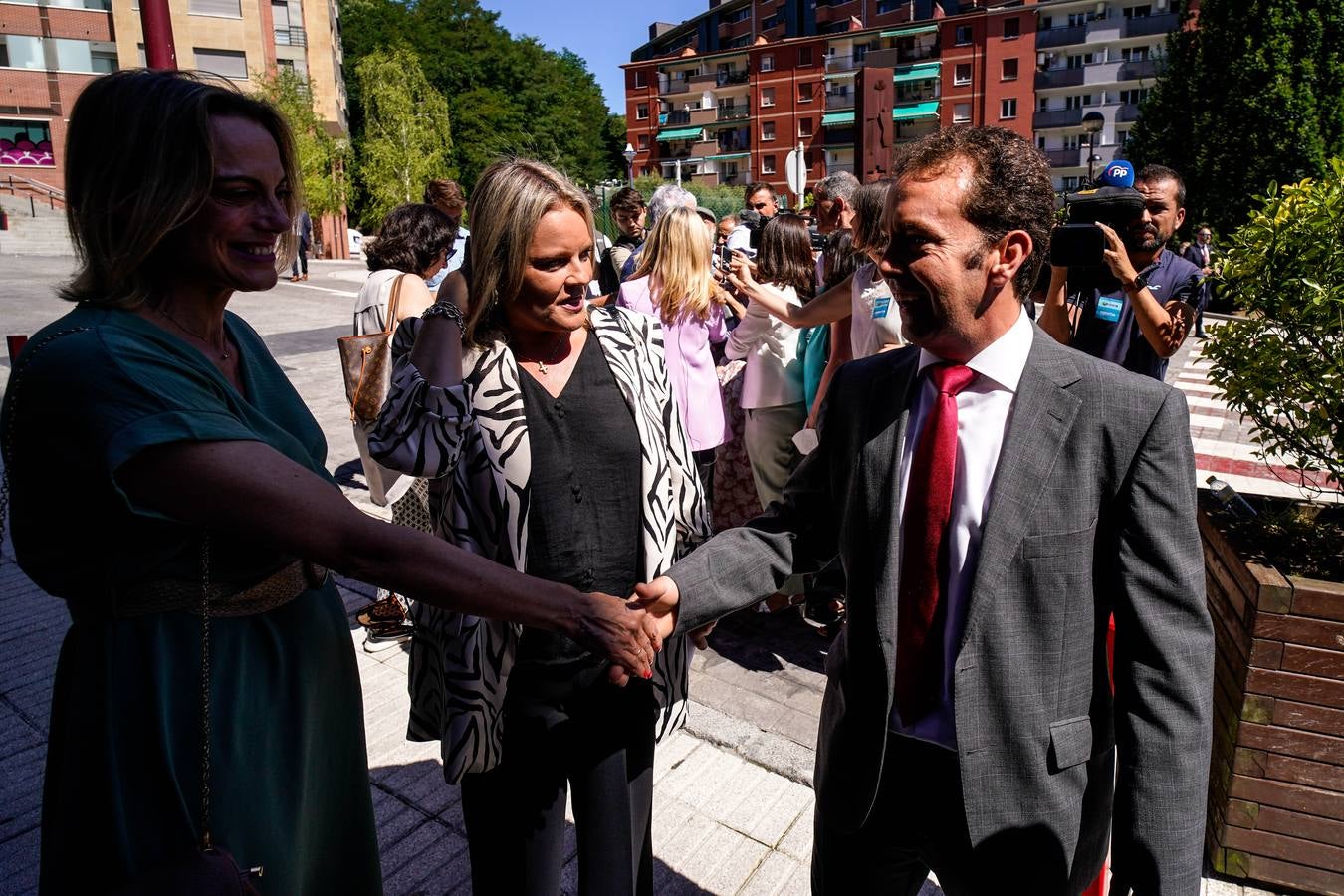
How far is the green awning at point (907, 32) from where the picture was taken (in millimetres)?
60438

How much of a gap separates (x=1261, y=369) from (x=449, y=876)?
3122 millimetres

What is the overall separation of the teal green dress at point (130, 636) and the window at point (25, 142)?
56.5 metres

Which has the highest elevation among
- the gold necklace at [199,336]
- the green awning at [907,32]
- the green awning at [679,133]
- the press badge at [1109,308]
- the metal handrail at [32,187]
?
the green awning at [907,32]

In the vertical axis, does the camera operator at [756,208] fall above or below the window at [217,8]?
below

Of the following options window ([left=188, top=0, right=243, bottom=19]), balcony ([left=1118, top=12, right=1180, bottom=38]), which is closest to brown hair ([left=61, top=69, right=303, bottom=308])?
window ([left=188, top=0, right=243, bottom=19])

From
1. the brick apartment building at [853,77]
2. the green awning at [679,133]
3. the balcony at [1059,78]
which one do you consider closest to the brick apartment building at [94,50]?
the brick apartment building at [853,77]

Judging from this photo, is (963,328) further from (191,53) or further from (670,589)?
(191,53)

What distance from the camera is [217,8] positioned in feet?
145

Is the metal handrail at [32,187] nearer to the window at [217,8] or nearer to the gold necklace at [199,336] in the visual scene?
the window at [217,8]

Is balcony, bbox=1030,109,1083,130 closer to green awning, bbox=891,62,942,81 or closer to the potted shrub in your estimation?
green awning, bbox=891,62,942,81

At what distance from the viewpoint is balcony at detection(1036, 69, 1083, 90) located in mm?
57438

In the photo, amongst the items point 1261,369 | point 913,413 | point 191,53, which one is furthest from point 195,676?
point 191,53

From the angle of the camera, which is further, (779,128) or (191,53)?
(779,128)

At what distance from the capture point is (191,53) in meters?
43.8
